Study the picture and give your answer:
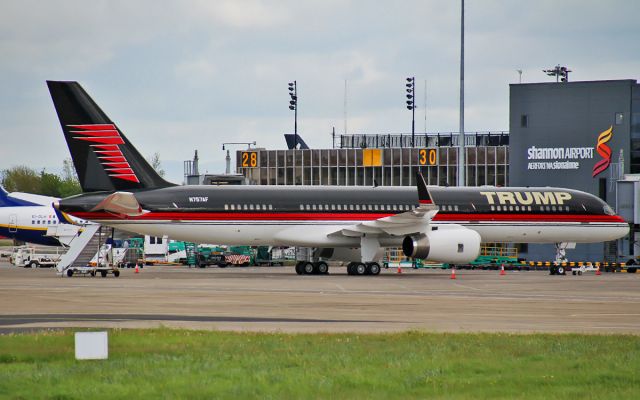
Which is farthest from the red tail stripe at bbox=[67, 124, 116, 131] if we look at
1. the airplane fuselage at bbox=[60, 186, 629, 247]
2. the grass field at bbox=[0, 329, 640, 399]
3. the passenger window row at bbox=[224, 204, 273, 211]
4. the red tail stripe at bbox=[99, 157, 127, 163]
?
the grass field at bbox=[0, 329, 640, 399]

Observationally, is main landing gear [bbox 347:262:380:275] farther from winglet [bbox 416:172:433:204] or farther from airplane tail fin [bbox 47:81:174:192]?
airplane tail fin [bbox 47:81:174:192]

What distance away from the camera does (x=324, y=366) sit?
15.4 m

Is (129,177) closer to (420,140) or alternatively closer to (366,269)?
(366,269)

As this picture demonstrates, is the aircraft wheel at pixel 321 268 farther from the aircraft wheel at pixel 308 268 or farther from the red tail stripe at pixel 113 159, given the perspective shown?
the red tail stripe at pixel 113 159

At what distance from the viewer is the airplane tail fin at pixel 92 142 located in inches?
1837

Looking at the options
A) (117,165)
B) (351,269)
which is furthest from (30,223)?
(351,269)

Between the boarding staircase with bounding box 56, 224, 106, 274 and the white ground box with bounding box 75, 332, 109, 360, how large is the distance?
34029 millimetres

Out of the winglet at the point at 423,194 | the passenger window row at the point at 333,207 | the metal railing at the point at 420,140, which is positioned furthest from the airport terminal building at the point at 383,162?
the winglet at the point at 423,194

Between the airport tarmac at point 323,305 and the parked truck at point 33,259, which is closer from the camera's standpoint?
the airport tarmac at point 323,305

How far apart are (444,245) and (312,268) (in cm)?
766

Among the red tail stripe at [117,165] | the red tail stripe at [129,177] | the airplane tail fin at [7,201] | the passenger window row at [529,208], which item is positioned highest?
the red tail stripe at [117,165]

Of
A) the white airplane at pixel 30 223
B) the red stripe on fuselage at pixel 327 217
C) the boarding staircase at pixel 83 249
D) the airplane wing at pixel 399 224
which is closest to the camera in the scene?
the red stripe on fuselage at pixel 327 217

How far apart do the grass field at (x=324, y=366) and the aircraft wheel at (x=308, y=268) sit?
1292 inches

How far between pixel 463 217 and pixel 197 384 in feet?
130
